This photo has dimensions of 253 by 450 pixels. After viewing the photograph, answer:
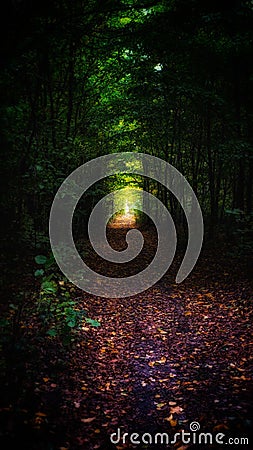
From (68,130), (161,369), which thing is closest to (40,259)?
(161,369)

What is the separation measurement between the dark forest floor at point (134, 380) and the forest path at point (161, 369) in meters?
0.01

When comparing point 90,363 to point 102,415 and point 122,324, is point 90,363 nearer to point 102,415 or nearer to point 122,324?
point 102,415

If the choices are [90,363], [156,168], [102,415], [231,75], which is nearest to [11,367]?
[102,415]

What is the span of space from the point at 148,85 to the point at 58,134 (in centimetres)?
494

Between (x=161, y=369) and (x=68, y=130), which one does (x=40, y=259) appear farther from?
(x=68, y=130)

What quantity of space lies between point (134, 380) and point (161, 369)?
52 centimetres

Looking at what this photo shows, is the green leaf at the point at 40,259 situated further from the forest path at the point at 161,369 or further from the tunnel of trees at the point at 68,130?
the forest path at the point at 161,369

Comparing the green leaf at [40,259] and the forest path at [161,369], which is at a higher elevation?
the green leaf at [40,259]

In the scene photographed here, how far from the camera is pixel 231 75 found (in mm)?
11469

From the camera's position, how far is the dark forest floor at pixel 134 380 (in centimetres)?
364

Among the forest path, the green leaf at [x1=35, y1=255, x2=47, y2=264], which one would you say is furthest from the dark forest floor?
the green leaf at [x1=35, y1=255, x2=47, y2=264]

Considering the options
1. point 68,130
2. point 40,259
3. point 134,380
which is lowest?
point 134,380

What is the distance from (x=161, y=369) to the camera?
17.2 ft

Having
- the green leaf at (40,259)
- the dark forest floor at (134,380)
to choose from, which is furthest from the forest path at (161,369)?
the green leaf at (40,259)
